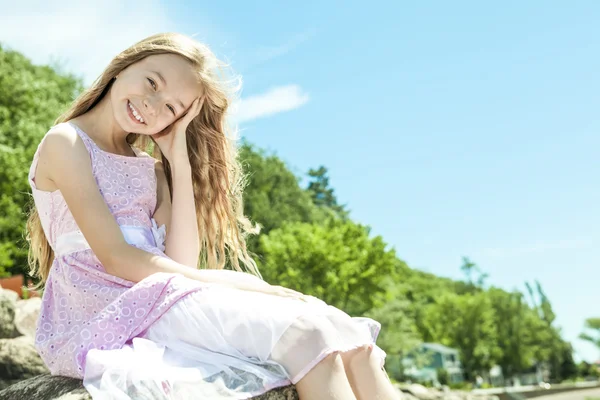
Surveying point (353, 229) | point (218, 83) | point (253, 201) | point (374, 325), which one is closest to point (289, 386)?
point (374, 325)

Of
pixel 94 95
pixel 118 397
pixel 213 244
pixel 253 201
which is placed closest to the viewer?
pixel 118 397

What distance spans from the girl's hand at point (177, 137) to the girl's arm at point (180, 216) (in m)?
0.05

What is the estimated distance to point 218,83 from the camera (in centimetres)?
382

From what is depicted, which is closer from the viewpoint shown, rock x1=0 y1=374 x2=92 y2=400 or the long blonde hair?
rock x1=0 y1=374 x2=92 y2=400

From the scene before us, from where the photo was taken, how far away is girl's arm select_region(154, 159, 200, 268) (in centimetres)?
367

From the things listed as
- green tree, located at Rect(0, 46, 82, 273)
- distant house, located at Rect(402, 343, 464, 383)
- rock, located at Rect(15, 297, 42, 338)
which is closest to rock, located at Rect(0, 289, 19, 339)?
rock, located at Rect(15, 297, 42, 338)

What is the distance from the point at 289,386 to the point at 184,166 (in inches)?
63.5

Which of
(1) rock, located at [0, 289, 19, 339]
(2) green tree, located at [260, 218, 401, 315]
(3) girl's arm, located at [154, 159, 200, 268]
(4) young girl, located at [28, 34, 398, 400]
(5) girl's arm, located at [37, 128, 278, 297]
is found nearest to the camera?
(4) young girl, located at [28, 34, 398, 400]

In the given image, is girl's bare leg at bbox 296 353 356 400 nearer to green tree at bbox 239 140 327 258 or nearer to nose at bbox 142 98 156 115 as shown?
nose at bbox 142 98 156 115

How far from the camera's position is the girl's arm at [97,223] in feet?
10.3

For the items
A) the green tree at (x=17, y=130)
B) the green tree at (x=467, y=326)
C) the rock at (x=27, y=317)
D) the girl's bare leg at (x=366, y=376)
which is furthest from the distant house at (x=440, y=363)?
the girl's bare leg at (x=366, y=376)

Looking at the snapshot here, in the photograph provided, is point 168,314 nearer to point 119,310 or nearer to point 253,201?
point 119,310

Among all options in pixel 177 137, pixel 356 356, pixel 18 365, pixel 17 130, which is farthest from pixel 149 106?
pixel 17 130

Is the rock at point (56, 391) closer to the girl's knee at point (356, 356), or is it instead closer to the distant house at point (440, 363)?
the girl's knee at point (356, 356)
